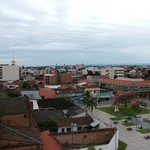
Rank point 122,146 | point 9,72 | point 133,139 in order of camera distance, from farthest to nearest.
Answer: point 9,72
point 133,139
point 122,146

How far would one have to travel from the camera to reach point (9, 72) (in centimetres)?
15100

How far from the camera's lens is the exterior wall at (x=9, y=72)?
149 meters

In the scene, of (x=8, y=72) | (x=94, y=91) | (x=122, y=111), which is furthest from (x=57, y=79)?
(x=122, y=111)

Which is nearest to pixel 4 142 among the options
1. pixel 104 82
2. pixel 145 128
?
pixel 145 128

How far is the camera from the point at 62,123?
47.8 m

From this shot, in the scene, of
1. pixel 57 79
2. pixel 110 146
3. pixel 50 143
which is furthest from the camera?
pixel 57 79

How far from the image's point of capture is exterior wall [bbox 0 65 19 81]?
14925 centimetres

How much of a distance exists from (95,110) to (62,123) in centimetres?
2591

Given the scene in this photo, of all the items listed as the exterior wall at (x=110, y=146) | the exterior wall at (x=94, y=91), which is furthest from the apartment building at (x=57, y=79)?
the exterior wall at (x=110, y=146)

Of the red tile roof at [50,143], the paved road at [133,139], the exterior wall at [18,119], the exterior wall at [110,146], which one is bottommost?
the paved road at [133,139]

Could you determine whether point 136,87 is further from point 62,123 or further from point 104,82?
point 62,123

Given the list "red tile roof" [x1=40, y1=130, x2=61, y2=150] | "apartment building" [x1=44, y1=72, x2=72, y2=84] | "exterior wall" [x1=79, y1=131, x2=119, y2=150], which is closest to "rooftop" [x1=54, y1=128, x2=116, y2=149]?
"exterior wall" [x1=79, y1=131, x2=119, y2=150]

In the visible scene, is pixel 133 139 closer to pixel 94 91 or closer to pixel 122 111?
pixel 122 111

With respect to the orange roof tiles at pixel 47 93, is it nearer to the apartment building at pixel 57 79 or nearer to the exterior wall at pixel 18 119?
the exterior wall at pixel 18 119
